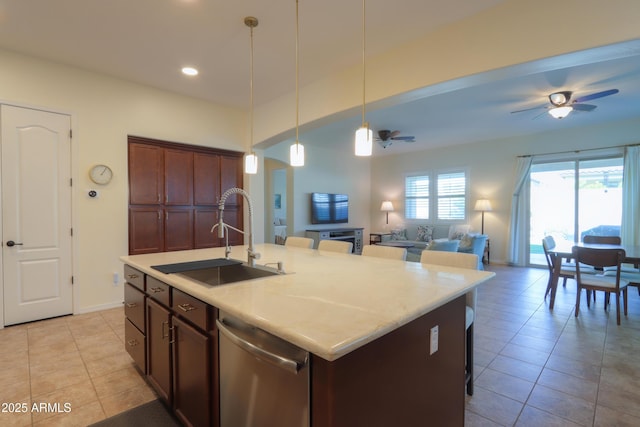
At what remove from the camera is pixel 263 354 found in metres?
1.10

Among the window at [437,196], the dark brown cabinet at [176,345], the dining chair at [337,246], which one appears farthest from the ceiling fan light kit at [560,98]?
the dark brown cabinet at [176,345]

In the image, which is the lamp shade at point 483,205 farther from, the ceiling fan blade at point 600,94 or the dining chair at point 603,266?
the dining chair at point 603,266

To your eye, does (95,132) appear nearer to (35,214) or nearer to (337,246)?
(35,214)

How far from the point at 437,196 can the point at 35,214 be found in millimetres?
7661

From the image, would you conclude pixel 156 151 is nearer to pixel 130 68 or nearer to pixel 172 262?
pixel 130 68

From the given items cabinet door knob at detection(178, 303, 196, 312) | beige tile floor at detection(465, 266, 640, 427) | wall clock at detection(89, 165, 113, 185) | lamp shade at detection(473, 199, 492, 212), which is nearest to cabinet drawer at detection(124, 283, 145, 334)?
cabinet door knob at detection(178, 303, 196, 312)

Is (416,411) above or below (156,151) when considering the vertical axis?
below

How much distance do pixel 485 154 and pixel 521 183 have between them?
3.36ft

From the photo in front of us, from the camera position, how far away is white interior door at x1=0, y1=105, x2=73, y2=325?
3213 mm

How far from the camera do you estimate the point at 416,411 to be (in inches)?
50.5

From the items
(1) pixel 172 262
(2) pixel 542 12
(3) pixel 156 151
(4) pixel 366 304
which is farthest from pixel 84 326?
(2) pixel 542 12

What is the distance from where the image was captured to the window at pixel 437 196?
7512 millimetres

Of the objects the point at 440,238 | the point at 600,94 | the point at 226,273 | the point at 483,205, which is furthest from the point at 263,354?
the point at 440,238

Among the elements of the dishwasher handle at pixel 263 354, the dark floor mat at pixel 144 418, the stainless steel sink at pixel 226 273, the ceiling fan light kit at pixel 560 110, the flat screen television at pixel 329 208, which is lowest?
the dark floor mat at pixel 144 418
